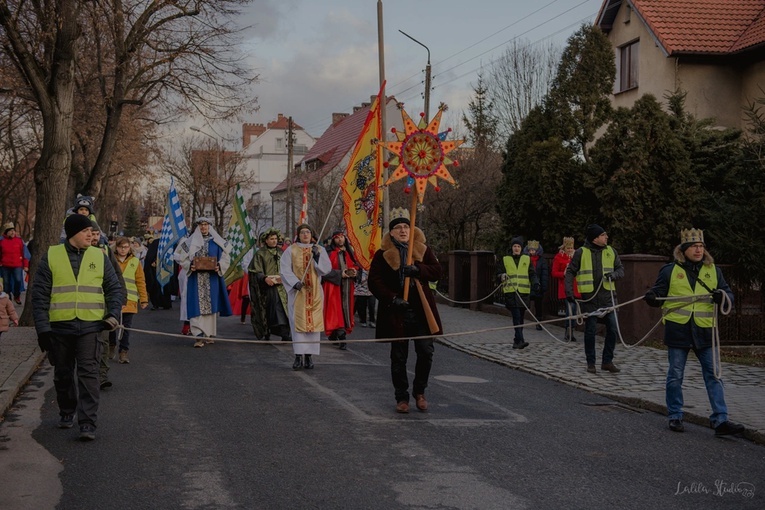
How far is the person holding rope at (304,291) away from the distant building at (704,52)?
16443 millimetres

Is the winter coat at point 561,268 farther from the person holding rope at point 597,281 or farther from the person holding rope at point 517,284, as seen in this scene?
the person holding rope at point 597,281

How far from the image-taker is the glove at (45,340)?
7.54 m

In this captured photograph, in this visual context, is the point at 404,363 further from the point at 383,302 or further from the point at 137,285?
the point at 137,285

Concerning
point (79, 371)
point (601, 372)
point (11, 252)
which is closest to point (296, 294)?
point (601, 372)

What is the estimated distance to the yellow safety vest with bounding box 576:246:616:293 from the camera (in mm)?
12039

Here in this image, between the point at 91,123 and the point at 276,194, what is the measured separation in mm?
46619

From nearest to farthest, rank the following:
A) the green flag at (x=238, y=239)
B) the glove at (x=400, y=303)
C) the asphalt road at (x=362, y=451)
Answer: the asphalt road at (x=362, y=451) → the glove at (x=400, y=303) → the green flag at (x=238, y=239)

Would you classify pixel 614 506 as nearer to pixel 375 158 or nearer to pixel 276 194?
pixel 375 158

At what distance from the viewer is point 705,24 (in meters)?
26.4

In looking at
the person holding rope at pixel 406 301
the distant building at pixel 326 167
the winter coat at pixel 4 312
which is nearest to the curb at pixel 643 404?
the person holding rope at pixel 406 301

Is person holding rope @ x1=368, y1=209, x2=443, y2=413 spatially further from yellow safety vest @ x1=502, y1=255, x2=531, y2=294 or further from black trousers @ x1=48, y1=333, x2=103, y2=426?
yellow safety vest @ x1=502, y1=255, x2=531, y2=294

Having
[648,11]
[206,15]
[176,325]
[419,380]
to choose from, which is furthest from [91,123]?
[419,380]

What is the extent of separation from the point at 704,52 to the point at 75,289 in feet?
71.0

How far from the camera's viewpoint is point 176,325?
18250 mm
